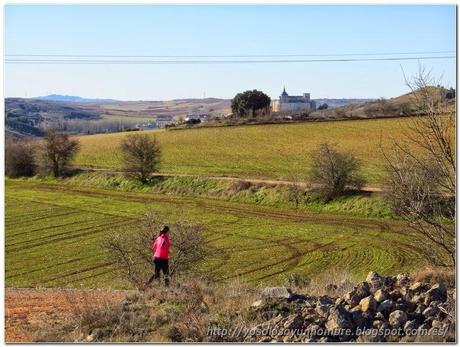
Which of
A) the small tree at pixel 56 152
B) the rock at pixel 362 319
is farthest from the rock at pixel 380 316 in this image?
the small tree at pixel 56 152

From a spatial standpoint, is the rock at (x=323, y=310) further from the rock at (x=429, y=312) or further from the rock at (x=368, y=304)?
the rock at (x=429, y=312)

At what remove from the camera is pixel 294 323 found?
33.6 feet

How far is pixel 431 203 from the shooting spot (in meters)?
12.4

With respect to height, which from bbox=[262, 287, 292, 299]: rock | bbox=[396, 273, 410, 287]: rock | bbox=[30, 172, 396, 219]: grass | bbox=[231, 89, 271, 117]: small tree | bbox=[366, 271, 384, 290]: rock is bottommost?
bbox=[30, 172, 396, 219]: grass

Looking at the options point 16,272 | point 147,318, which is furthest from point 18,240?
point 147,318

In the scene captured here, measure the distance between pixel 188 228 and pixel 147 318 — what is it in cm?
656

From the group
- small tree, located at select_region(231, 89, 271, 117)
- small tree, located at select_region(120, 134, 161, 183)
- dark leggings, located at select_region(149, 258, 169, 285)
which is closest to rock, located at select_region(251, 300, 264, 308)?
dark leggings, located at select_region(149, 258, 169, 285)

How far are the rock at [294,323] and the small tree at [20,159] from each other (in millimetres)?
64324

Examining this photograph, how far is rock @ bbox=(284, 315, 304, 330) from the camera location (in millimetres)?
10203

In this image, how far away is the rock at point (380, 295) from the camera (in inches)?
431

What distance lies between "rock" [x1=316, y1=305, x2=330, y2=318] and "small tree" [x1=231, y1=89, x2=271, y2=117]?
83.1 m

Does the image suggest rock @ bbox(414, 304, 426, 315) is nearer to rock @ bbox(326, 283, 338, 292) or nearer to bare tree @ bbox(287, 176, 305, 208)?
rock @ bbox(326, 283, 338, 292)

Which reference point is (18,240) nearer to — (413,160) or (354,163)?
(354,163)

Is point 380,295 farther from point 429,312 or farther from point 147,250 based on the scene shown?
point 147,250
